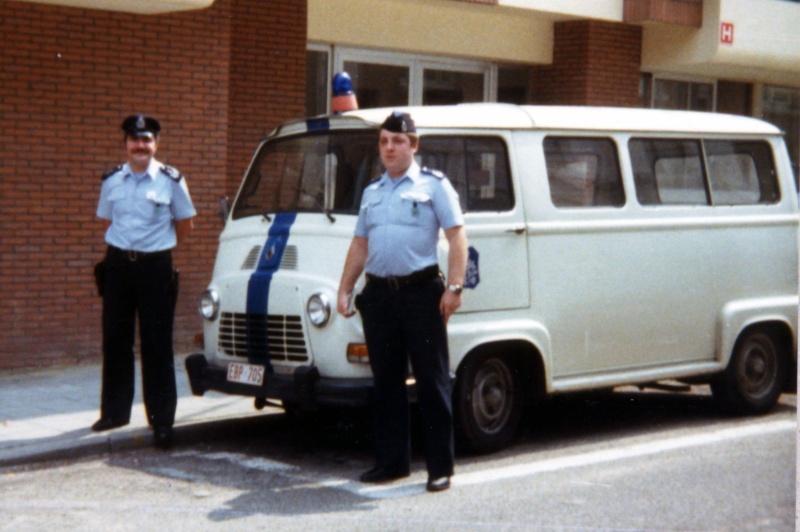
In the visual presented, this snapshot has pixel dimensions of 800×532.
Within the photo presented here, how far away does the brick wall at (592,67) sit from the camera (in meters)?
15.9

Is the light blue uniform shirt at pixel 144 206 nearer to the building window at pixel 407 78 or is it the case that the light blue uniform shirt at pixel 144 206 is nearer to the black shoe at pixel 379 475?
the black shoe at pixel 379 475

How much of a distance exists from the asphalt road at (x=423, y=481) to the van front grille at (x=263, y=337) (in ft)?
2.17

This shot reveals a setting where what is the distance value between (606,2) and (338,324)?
8.97 metres

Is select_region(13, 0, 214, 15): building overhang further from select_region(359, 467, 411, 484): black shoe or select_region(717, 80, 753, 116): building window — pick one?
select_region(717, 80, 753, 116): building window

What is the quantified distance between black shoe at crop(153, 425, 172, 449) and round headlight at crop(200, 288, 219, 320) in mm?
740

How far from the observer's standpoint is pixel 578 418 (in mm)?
9695

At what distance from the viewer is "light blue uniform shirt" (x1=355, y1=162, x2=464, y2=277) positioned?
7156 mm

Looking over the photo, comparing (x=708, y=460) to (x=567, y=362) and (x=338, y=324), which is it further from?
(x=338, y=324)

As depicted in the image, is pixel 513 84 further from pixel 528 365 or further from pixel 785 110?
pixel 528 365

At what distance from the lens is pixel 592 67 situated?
626 inches

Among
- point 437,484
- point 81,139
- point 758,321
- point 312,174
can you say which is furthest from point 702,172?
point 81,139

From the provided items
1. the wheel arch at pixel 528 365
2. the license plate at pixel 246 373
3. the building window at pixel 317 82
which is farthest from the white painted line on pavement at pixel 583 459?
the building window at pixel 317 82

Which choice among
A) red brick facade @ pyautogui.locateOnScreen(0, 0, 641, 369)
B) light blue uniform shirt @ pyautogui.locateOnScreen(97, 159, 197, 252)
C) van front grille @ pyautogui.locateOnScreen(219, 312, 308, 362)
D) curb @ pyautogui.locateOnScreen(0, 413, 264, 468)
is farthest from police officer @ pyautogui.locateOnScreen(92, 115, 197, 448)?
red brick facade @ pyautogui.locateOnScreen(0, 0, 641, 369)

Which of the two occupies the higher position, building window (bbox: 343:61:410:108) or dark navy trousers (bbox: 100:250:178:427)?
building window (bbox: 343:61:410:108)
